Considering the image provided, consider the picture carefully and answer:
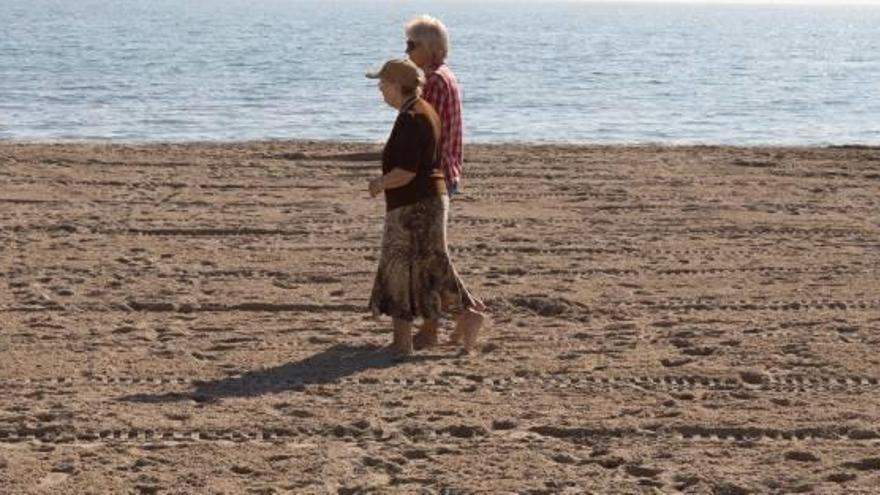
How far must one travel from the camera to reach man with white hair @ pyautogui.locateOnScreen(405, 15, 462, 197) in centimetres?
755

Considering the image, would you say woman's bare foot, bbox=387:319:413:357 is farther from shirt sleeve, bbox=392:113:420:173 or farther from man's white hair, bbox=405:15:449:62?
man's white hair, bbox=405:15:449:62

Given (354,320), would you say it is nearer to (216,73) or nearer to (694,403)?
(694,403)

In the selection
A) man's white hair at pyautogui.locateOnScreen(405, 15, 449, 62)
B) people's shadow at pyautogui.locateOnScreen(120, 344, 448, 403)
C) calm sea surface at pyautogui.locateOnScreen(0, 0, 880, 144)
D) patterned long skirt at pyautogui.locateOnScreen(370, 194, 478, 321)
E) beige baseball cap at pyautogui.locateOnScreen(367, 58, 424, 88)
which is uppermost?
man's white hair at pyautogui.locateOnScreen(405, 15, 449, 62)

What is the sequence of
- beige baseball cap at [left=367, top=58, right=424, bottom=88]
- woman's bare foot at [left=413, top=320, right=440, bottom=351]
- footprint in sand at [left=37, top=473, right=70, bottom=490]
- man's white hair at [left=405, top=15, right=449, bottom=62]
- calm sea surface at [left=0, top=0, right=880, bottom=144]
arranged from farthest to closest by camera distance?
calm sea surface at [left=0, top=0, right=880, bottom=144], woman's bare foot at [left=413, top=320, right=440, bottom=351], man's white hair at [left=405, top=15, right=449, bottom=62], beige baseball cap at [left=367, top=58, right=424, bottom=88], footprint in sand at [left=37, top=473, right=70, bottom=490]

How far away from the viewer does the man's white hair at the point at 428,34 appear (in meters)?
7.54

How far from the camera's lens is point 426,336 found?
26.1ft

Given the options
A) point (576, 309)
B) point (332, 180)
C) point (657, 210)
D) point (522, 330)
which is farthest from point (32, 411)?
point (332, 180)

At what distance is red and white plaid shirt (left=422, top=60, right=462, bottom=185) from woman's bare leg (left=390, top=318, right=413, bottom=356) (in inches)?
27.7

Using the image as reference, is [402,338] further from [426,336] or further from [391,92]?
[391,92]

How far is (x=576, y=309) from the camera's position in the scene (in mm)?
8828

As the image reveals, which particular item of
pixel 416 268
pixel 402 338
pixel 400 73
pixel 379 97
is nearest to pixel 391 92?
pixel 400 73

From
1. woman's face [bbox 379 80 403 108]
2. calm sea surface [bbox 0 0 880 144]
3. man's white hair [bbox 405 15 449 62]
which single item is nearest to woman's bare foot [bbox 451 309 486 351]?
woman's face [bbox 379 80 403 108]

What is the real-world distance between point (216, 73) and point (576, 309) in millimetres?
33366

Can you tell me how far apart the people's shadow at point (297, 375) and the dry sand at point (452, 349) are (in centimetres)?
2
